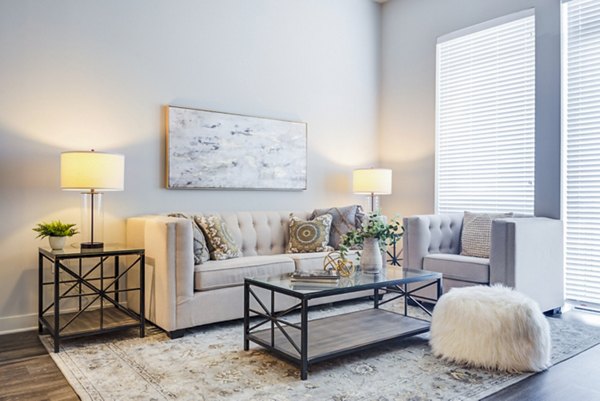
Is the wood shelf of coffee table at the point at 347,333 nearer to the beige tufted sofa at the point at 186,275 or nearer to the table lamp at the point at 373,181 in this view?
the beige tufted sofa at the point at 186,275

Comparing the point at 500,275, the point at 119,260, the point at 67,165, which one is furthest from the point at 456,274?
the point at 67,165

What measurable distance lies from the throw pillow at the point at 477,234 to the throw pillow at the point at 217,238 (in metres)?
2.05

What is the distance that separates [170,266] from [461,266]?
2296mm

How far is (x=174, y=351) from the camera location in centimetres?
291

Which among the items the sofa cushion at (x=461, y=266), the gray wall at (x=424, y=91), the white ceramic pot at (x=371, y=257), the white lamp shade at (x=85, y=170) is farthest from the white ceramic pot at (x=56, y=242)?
the gray wall at (x=424, y=91)

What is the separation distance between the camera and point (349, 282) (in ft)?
9.21

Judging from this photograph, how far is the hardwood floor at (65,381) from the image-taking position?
227 cm

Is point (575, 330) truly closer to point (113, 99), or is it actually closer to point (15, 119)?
point (113, 99)

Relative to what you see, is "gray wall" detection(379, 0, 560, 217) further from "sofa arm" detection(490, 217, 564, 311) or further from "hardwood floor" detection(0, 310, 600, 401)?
"hardwood floor" detection(0, 310, 600, 401)

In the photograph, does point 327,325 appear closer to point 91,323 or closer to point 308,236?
point 308,236

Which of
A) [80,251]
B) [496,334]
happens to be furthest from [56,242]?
[496,334]

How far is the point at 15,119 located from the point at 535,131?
4.32 meters

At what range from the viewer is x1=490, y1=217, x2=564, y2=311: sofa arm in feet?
11.5

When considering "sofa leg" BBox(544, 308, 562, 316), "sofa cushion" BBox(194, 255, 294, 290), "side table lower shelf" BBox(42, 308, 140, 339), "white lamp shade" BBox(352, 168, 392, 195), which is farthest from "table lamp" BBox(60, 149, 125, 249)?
"sofa leg" BBox(544, 308, 562, 316)
